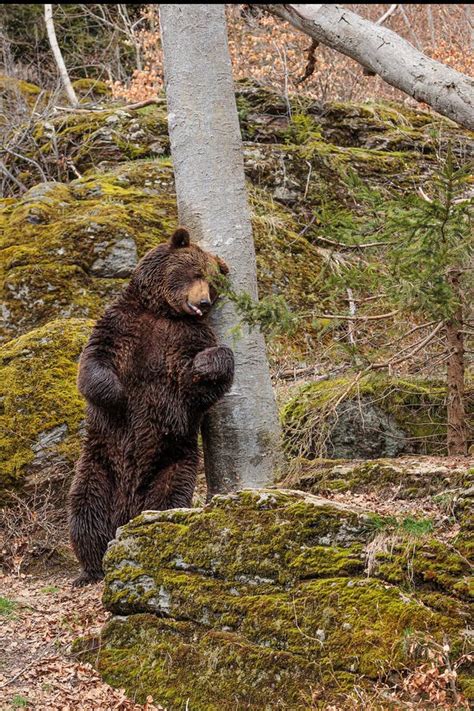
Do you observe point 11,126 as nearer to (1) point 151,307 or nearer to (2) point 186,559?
(1) point 151,307

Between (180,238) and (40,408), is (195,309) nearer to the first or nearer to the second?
(180,238)

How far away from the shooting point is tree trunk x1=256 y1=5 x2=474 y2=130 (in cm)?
422

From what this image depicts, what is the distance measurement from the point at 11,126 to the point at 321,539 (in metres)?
11.3

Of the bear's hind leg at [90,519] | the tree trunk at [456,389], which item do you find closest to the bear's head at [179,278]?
the bear's hind leg at [90,519]

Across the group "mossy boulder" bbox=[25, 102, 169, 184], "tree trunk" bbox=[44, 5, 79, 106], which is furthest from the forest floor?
"tree trunk" bbox=[44, 5, 79, 106]

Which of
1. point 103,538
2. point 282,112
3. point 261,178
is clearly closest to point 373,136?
point 282,112

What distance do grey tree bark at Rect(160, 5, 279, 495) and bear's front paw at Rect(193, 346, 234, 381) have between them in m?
0.39

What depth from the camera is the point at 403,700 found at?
3332 millimetres

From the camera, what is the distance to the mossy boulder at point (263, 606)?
3572 millimetres

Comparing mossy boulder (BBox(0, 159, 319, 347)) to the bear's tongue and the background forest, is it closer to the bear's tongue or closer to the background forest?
the background forest

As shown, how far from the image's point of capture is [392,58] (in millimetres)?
4379

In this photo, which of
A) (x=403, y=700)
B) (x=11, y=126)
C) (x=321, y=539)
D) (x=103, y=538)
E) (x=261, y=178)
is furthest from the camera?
(x=11, y=126)

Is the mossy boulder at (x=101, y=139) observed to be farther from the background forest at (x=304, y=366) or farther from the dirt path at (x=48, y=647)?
the dirt path at (x=48, y=647)

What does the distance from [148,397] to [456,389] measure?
6.52 ft
